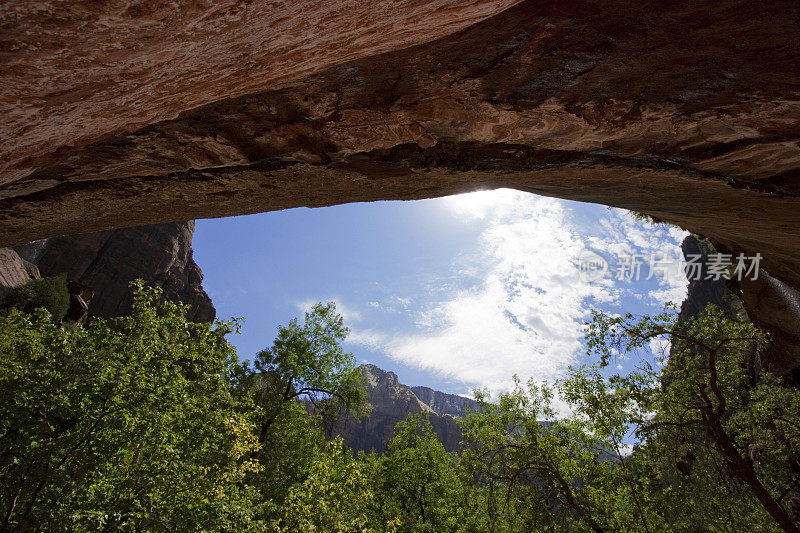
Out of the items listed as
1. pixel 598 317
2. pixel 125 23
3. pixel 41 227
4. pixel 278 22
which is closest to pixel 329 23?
pixel 278 22

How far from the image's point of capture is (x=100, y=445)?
8.52m

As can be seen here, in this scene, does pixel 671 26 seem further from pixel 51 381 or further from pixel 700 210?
pixel 51 381

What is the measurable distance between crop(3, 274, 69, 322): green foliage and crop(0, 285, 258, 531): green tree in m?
33.4

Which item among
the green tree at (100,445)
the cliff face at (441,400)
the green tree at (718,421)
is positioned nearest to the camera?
the green tree at (100,445)

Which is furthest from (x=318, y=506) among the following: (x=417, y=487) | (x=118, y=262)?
(x=118, y=262)

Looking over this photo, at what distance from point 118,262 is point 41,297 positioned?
1652cm

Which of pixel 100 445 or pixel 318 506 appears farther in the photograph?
pixel 318 506

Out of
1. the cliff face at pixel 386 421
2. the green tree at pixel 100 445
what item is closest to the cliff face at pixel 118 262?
the green tree at pixel 100 445

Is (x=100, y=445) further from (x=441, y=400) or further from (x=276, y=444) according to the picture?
(x=441, y=400)

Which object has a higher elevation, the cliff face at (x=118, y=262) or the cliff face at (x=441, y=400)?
the cliff face at (x=441, y=400)

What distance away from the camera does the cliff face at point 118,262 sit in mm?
47406

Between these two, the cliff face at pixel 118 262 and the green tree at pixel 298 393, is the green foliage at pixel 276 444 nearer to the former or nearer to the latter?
the green tree at pixel 298 393

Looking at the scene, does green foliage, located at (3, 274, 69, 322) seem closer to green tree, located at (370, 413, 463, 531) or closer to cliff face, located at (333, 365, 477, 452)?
green tree, located at (370, 413, 463, 531)

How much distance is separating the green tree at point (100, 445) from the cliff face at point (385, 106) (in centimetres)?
394
